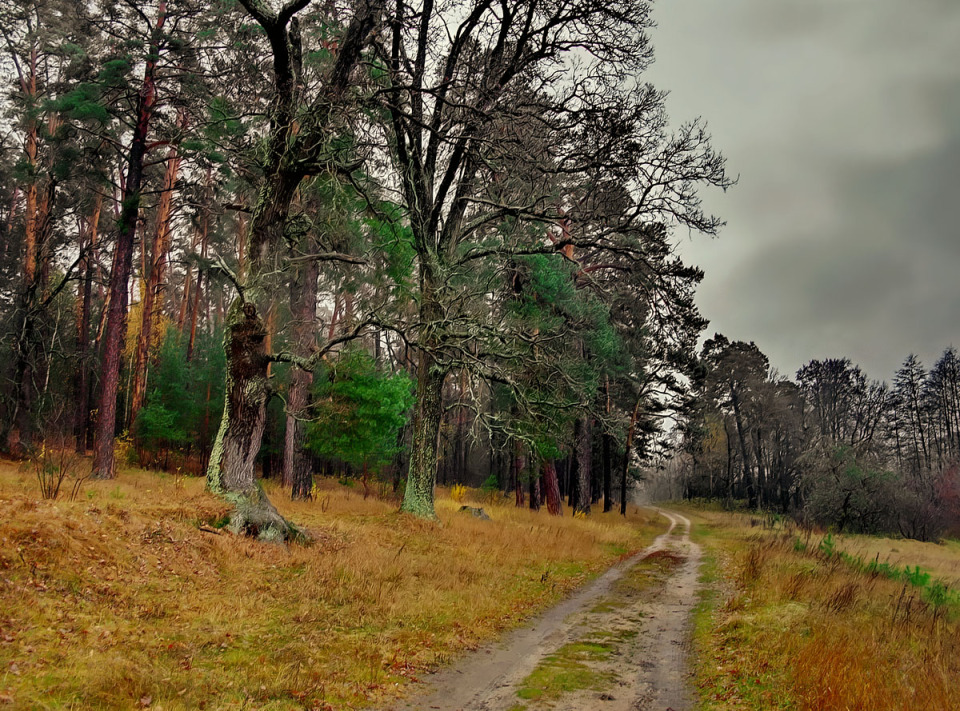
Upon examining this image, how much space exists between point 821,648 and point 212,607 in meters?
6.59

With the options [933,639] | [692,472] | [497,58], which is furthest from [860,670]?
[692,472]

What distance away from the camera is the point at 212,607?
655cm

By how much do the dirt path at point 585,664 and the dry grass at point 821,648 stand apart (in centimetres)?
42

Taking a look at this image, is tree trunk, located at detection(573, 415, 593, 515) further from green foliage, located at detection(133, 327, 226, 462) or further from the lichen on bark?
the lichen on bark

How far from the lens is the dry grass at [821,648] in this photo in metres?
4.75

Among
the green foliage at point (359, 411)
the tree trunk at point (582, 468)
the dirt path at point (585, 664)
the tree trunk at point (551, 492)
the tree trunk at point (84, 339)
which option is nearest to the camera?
the dirt path at point (585, 664)

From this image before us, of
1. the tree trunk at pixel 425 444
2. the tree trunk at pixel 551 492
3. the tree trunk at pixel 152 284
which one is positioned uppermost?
the tree trunk at pixel 152 284

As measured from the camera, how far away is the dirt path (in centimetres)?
512

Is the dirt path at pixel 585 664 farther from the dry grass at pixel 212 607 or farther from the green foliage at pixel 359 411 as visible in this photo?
the green foliage at pixel 359 411

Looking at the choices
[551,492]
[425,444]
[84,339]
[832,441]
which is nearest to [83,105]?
[84,339]

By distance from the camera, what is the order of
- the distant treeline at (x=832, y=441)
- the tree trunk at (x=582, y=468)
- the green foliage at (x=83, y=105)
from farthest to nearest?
the distant treeline at (x=832, y=441) < the tree trunk at (x=582, y=468) < the green foliage at (x=83, y=105)

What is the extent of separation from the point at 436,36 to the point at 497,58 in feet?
5.88

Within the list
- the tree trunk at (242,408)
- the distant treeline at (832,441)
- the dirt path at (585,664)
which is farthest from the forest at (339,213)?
the distant treeline at (832,441)

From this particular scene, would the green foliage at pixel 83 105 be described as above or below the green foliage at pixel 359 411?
above
